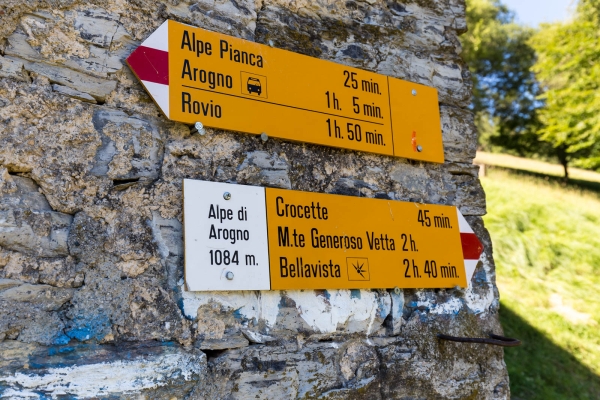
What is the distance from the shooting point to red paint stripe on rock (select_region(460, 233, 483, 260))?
2.54 m

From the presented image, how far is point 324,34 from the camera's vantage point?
238cm

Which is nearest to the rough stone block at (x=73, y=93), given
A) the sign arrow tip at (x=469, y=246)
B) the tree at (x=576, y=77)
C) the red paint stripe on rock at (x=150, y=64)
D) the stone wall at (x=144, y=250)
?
the stone wall at (x=144, y=250)

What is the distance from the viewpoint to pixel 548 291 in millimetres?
6039

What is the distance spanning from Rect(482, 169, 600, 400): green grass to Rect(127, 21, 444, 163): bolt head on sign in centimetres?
312

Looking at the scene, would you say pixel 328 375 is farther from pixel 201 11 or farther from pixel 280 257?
pixel 201 11

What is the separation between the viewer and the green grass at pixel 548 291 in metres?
4.69

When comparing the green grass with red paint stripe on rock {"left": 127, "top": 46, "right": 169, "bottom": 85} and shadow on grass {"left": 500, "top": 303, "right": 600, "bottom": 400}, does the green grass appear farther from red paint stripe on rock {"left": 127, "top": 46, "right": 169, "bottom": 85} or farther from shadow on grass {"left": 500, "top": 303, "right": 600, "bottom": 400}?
red paint stripe on rock {"left": 127, "top": 46, "right": 169, "bottom": 85}

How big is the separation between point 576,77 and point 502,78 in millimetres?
6554

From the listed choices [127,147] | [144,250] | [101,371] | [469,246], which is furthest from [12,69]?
[469,246]

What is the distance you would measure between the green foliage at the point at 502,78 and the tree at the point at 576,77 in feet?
14.7

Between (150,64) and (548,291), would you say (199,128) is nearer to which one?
(150,64)

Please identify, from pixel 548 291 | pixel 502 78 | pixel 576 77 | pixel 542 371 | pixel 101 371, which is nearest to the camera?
pixel 101 371

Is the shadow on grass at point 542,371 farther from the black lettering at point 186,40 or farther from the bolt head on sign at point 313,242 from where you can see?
the black lettering at point 186,40

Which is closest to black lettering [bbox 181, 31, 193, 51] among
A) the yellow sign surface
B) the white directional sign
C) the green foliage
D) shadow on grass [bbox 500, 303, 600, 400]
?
the white directional sign
